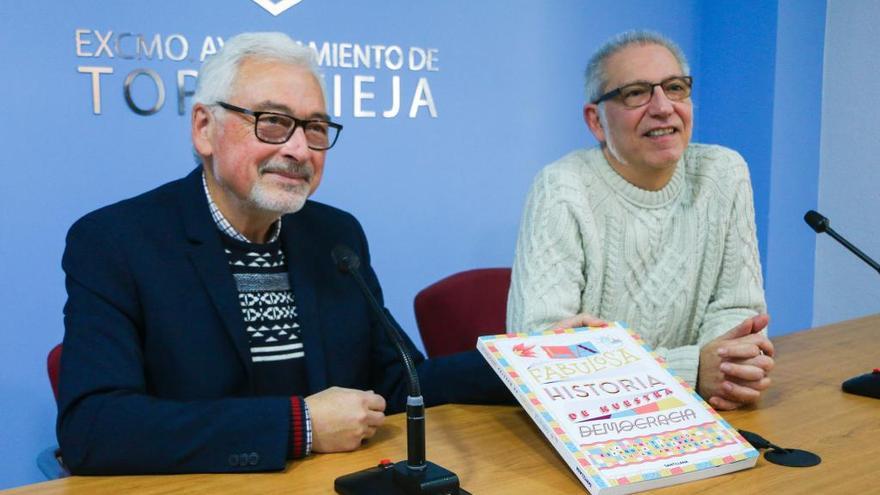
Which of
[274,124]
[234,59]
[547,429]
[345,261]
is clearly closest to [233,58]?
[234,59]

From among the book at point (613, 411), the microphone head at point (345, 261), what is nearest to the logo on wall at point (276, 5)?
the microphone head at point (345, 261)

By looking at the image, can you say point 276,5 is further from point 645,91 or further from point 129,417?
point 129,417

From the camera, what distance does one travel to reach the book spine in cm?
127

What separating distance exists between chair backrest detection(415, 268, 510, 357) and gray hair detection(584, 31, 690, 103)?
64cm

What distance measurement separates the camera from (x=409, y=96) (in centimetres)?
323

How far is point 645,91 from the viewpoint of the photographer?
207cm

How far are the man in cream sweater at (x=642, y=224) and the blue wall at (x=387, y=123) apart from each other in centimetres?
117

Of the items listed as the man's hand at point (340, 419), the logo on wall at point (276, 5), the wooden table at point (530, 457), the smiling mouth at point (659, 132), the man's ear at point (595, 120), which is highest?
the logo on wall at point (276, 5)

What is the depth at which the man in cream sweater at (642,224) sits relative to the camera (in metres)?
2.04

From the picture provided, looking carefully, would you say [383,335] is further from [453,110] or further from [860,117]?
[860,117]

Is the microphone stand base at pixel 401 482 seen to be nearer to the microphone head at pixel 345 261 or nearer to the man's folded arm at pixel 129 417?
the man's folded arm at pixel 129 417

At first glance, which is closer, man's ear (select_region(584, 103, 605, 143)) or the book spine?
the book spine

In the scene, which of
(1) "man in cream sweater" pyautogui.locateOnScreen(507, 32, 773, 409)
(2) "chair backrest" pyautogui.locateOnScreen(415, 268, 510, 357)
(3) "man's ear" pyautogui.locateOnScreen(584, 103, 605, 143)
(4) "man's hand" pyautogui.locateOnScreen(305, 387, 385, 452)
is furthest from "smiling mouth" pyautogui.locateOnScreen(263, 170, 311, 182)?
(3) "man's ear" pyautogui.locateOnScreen(584, 103, 605, 143)

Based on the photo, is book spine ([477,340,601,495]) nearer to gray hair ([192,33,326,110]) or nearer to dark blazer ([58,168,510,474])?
dark blazer ([58,168,510,474])
